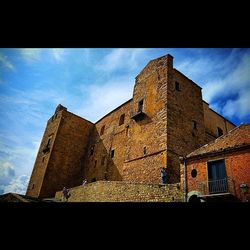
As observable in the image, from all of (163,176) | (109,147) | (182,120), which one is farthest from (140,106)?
(163,176)

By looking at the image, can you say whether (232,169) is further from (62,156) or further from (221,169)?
(62,156)

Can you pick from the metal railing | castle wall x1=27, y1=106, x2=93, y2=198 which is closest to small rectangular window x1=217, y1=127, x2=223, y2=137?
the metal railing

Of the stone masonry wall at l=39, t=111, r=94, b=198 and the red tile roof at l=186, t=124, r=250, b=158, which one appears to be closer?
the red tile roof at l=186, t=124, r=250, b=158

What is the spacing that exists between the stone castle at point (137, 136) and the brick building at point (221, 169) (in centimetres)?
192

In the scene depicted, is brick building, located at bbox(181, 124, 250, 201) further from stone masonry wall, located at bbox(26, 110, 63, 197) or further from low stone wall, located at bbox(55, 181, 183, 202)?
stone masonry wall, located at bbox(26, 110, 63, 197)

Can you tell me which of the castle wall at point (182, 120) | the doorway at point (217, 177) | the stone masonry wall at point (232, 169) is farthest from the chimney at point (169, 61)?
the doorway at point (217, 177)

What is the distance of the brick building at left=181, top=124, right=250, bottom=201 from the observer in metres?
11.4

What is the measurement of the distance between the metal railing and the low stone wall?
129 centimetres

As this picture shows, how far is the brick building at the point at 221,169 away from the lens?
449 inches

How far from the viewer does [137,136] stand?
18547mm
